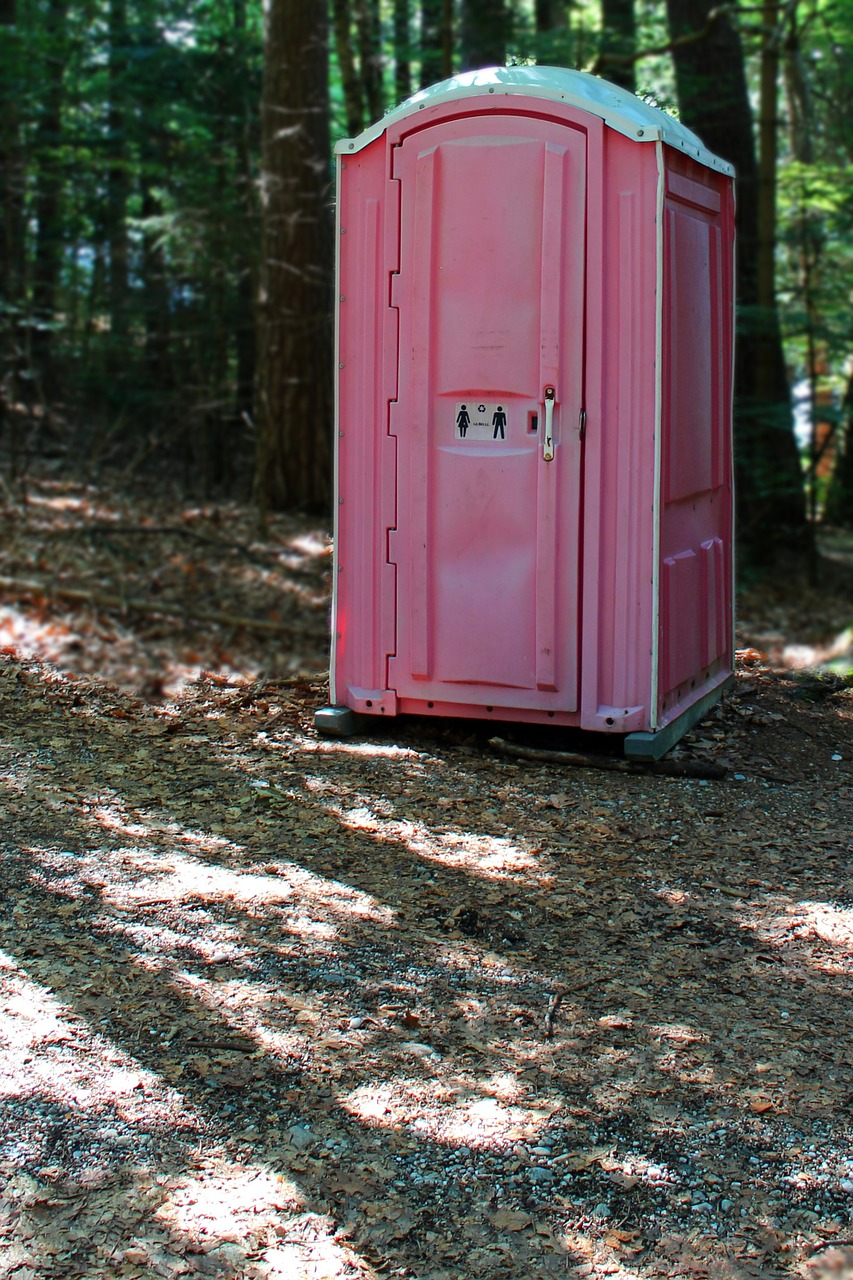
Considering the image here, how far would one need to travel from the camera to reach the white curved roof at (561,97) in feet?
16.1

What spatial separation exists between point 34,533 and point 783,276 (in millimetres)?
11656

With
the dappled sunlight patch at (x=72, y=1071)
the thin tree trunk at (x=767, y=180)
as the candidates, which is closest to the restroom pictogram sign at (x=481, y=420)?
the dappled sunlight patch at (x=72, y=1071)

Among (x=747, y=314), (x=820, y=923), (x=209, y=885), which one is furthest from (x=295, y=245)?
(x=820, y=923)

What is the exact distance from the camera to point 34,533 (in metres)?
10.7

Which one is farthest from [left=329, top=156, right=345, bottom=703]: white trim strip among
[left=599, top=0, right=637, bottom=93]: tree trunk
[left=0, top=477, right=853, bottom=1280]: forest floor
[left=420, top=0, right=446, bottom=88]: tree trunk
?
[left=420, top=0, right=446, bottom=88]: tree trunk

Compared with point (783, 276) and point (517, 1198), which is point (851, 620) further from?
point (517, 1198)

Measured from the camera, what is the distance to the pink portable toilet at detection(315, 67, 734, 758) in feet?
16.5

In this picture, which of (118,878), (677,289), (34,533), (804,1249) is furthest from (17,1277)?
(34,533)

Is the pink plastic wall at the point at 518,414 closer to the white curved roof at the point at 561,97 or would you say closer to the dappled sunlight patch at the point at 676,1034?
the white curved roof at the point at 561,97

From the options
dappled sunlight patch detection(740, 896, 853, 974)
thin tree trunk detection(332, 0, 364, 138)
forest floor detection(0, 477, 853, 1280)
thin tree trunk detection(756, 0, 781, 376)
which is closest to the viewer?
forest floor detection(0, 477, 853, 1280)

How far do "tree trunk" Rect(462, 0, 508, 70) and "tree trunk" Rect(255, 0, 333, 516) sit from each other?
3.92m

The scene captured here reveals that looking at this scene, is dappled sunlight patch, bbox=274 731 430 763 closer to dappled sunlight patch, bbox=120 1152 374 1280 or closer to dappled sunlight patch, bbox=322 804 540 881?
dappled sunlight patch, bbox=322 804 540 881

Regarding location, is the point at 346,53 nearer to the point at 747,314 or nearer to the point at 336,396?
the point at 747,314

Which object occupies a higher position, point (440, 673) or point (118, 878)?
point (440, 673)
